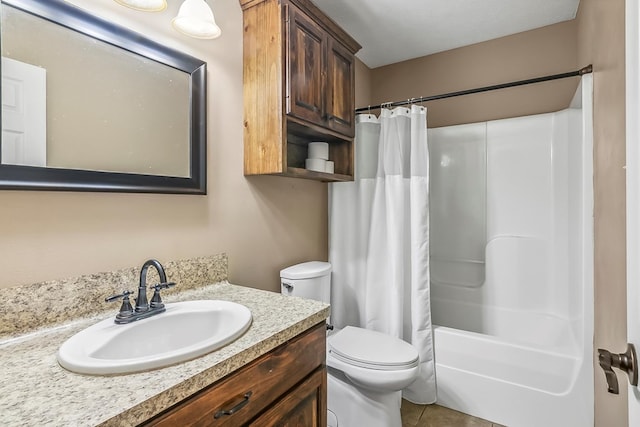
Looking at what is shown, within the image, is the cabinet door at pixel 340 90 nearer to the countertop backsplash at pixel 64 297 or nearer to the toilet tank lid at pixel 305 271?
the toilet tank lid at pixel 305 271

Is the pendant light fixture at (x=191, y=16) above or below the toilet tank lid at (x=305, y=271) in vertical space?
above

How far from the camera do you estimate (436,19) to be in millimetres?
2035

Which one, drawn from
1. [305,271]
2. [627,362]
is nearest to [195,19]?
[305,271]

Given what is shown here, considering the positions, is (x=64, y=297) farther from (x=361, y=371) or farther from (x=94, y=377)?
(x=361, y=371)

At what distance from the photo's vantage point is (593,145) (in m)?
1.45

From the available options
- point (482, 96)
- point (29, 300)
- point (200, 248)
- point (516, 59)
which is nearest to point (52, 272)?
point (29, 300)

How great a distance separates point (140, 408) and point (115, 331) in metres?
0.40

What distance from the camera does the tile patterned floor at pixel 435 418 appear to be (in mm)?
1744

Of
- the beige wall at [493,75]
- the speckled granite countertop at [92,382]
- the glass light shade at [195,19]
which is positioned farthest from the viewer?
the beige wall at [493,75]

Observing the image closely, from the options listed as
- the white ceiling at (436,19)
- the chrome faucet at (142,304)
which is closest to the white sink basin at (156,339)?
the chrome faucet at (142,304)

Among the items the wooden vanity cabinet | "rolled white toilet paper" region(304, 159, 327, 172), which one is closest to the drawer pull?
the wooden vanity cabinet

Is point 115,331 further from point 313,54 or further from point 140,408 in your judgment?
point 313,54

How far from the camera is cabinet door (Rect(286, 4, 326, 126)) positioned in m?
1.46

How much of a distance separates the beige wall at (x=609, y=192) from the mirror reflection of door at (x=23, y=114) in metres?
1.76
